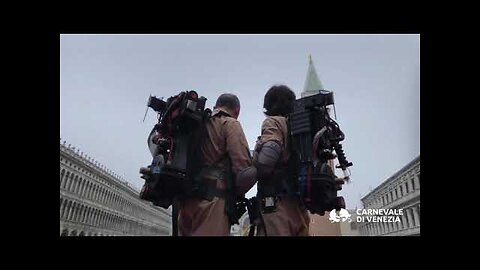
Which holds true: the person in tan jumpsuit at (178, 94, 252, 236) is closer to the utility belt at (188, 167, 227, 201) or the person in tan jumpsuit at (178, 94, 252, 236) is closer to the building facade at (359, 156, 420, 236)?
the utility belt at (188, 167, 227, 201)

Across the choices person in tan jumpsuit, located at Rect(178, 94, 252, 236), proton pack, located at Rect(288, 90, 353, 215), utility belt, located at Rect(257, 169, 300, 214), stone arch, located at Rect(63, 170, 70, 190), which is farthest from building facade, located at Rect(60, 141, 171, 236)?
proton pack, located at Rect(288, 90, 353, 215)

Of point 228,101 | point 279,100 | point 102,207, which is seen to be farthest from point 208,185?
point 102,207

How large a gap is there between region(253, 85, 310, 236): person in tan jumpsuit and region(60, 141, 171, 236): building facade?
10.2 ft

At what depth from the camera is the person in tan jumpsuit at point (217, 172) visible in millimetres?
3562

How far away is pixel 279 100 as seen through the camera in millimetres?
4211

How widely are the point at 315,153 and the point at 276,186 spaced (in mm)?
591

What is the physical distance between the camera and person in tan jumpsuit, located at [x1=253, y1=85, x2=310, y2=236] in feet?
11.6

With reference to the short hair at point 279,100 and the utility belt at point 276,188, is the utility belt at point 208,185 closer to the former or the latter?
the utility belt at point 276,188

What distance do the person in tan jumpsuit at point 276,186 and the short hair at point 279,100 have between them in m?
0.30

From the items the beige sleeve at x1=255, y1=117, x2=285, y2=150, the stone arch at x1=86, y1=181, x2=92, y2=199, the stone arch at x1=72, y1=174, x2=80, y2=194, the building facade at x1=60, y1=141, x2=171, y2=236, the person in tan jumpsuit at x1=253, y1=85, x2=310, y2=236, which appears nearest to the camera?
the person in tan jumpsuit at x1=253, y1=85, x2=310, y2=236

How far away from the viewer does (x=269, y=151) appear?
3.50 meters
